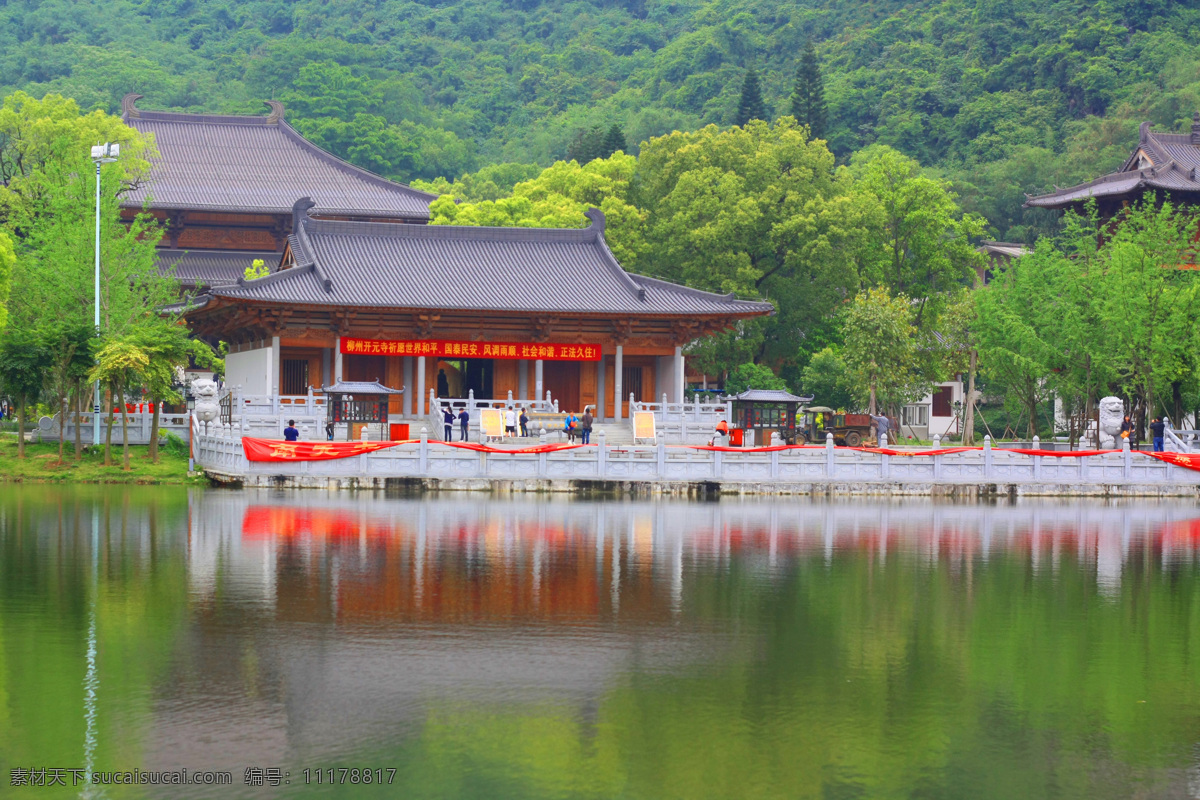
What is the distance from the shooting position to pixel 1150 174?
205 feet

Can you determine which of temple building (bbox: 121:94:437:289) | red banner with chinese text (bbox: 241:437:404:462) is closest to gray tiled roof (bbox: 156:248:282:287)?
temple building (bbox: 121:94:437:289)

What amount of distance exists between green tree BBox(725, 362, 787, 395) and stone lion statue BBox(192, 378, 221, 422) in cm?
2436

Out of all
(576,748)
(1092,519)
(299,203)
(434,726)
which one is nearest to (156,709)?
(434,726)

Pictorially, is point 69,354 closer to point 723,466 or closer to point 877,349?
point 723,466

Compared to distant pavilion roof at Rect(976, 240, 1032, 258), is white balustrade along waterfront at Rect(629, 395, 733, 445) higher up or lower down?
lower down

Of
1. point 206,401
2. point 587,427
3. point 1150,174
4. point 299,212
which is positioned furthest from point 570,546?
point 1150,174

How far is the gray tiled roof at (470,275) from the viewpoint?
4766cm

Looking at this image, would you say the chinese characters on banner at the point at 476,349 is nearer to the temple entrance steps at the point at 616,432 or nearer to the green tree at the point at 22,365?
the temple entrance steps at the point at 616,432

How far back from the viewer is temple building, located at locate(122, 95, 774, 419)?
47.4 meters

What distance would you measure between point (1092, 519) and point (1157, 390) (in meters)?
18.4

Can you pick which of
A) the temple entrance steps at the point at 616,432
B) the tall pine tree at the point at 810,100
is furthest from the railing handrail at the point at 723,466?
the tall pine tree at the point at 810,100

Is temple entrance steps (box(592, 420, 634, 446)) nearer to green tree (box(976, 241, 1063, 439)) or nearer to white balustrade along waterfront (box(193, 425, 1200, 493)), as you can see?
white balustrade along waterfront (box(193, 425, 1200, 493))

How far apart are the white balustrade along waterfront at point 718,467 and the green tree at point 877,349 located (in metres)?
14.9

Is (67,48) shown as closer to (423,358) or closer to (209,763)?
(423,358)
